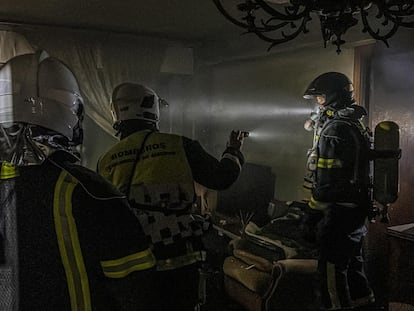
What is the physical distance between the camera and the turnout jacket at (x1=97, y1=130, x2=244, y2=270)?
39.1 inches

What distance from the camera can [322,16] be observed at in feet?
3.43

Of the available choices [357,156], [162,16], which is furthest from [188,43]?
[357,156]

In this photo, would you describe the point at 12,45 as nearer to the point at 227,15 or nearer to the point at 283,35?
the point at 227,15

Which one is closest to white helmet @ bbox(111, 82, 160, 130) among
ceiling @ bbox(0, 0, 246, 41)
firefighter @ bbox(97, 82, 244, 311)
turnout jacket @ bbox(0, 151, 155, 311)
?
firefighter @ bbox(97, 82, 244, 311)

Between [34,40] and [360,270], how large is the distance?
1007mm

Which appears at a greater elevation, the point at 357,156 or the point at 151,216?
the point at 357,156

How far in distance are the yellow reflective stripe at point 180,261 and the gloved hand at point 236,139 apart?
0.89 ft

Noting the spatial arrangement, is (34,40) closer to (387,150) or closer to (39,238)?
(39,238)

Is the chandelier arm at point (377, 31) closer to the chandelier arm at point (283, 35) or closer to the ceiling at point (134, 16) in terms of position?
the chandelier arm at point (283, 35)

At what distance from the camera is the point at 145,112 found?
104 cm

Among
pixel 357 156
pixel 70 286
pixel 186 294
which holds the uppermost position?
pixel 357 156

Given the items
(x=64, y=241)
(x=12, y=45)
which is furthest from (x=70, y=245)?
(x=12, y=45)

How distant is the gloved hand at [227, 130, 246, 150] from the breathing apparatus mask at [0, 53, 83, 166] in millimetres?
469

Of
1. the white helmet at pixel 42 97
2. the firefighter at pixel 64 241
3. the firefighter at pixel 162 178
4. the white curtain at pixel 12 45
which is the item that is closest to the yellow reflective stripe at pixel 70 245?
the firefighter at pixel 64 241
